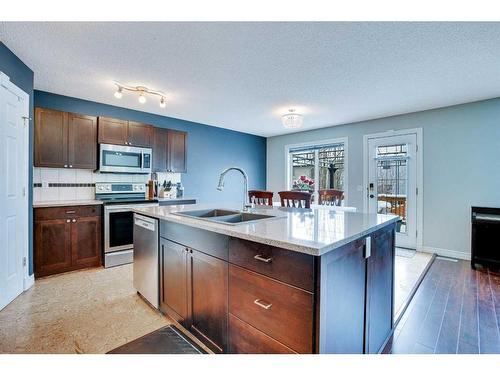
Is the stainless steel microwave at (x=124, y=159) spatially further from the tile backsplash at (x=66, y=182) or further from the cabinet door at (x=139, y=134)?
the tile backsplash at (x=66, y=182)

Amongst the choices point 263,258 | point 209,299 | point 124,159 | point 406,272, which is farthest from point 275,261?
point 124,159

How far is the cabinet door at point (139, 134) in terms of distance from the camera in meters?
3.88

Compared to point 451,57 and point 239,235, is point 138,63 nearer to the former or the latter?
point 239,235

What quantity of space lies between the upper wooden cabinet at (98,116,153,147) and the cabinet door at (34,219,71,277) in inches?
51.1

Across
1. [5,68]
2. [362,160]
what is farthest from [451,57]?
[5,68]

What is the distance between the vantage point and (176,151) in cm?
453

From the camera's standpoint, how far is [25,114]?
2.61 m

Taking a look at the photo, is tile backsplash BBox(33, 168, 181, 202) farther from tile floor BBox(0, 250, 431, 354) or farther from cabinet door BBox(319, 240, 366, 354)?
cabinet door BBox(319, 240, 366, 354)

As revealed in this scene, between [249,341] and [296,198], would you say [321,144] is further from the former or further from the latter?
[249,341]

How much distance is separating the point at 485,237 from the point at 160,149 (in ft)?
16.3

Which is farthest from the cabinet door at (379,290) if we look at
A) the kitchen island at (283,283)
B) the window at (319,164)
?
the window at (319,164)

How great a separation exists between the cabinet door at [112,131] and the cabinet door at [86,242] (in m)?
1.16

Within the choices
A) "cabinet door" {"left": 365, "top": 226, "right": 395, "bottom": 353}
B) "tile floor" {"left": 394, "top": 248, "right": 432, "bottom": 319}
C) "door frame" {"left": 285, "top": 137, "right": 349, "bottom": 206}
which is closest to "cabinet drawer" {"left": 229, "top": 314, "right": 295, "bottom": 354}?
"cabinet door" {"left": 365, "top": 226, "right": 395, "bottom": 353}
